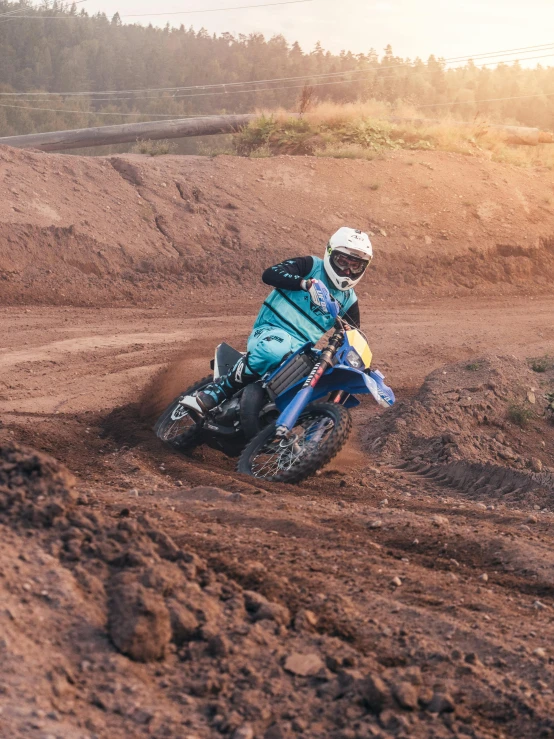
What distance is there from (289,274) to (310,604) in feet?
13.4

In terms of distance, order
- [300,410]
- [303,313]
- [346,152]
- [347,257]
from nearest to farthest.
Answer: [300,410], [347,257], [303,313], [346,152]

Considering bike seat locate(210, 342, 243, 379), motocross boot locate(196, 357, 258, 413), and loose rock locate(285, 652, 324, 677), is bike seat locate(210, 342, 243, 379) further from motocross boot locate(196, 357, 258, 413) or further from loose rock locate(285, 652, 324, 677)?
loose rock locate(285, 652, 324, 677)

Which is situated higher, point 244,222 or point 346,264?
point 346,264

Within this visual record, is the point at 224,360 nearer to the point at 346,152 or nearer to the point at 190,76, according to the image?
the point at 346,152

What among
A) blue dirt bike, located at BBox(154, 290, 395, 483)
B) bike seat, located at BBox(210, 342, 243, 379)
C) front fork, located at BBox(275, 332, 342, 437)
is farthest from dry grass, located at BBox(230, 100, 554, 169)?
front fork, located at BBox(275, 332, 342, 437)

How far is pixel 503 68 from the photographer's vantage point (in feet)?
171

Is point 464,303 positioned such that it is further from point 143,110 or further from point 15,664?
point 143,110

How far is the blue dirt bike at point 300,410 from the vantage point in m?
6.60

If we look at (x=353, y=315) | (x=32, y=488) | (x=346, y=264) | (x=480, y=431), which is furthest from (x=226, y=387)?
(x=32, y=488)

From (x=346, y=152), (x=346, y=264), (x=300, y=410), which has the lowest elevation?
(x=300, y=410)

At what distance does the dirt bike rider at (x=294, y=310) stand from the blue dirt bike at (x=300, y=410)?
0.13 m

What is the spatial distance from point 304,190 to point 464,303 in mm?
5064

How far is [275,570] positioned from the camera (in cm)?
411

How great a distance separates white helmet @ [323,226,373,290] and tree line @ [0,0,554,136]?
33782 millimetres
